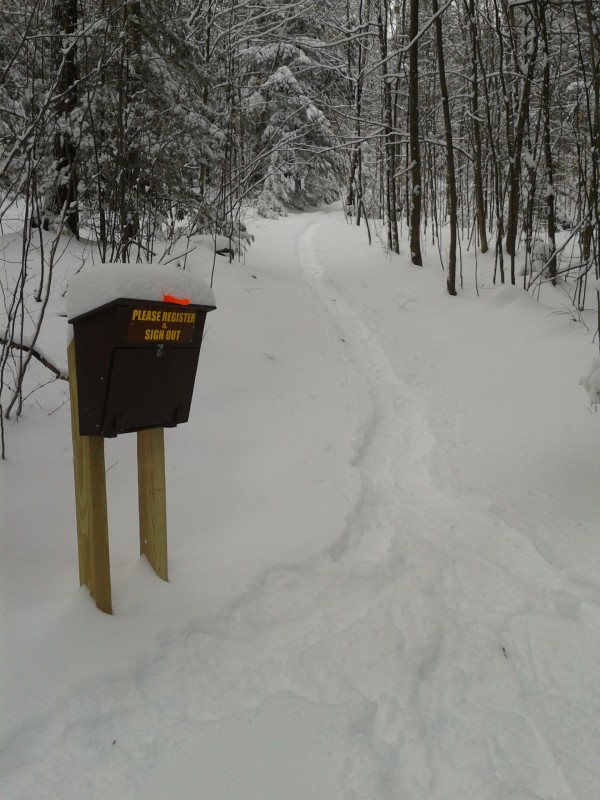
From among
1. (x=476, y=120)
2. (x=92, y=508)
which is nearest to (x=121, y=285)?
(x=92, y=508)

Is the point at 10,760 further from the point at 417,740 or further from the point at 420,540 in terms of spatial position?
the point at 420,540

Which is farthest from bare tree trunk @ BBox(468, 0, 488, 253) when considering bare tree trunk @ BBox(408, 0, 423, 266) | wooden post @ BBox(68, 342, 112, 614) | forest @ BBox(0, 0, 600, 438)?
wooden post @ BBox(68, 342, 112, 614)

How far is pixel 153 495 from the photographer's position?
266cm

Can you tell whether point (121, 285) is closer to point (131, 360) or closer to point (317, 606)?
point (131, 360)

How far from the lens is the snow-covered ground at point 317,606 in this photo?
1.83m

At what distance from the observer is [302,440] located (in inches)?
186

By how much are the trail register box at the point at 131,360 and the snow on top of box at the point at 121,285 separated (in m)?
0.03

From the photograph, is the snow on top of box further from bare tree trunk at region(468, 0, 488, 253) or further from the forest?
bare tree trunk at region(468, 0, 488, 253)

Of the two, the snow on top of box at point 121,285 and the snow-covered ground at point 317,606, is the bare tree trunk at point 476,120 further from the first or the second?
the snow on top of box at point 121,285

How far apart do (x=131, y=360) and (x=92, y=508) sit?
2.31ft

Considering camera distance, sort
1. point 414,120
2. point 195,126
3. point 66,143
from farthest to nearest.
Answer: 1. point 414,120
2. point 195,126
3. point 66,143

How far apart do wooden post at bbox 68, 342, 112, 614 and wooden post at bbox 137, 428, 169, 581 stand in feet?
0.98

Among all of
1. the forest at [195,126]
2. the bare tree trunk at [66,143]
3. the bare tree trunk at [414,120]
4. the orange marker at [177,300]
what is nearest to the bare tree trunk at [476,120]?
the forest at [195,126]

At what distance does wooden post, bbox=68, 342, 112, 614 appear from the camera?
7.61 ft
